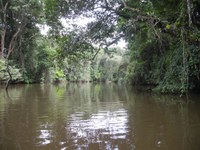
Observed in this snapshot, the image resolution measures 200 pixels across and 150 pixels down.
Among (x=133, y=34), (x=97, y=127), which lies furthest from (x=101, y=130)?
(x=133, y=34)

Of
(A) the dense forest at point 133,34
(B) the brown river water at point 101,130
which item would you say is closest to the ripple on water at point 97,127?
(B) the brown river water at point 101,130

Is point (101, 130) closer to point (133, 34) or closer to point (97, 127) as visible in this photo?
point (97, 127)

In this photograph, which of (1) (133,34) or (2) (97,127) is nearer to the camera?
(2) (97,127)

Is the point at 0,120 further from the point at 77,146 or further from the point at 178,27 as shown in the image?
the point at 178,27

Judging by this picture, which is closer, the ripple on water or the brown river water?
the brown river water

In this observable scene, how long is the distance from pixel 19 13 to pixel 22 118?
2881 centimetres

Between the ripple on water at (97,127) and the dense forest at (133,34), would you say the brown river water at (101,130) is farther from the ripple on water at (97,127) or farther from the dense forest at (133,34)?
the dense forest at (133,34)

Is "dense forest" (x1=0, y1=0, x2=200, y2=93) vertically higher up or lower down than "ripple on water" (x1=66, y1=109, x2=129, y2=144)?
higher up

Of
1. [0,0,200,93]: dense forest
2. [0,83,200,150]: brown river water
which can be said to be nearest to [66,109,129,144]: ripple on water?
[0,83,200,150]: brown river water

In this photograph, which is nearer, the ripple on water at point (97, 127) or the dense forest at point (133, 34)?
the dense forest at point (133, 34)

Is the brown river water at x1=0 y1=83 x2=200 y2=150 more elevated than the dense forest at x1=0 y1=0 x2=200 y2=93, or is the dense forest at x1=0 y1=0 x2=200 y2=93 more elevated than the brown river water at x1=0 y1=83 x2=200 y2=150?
the dense forest at x1=0 y1=0 x2=200 y2=93

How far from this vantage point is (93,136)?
6.73m

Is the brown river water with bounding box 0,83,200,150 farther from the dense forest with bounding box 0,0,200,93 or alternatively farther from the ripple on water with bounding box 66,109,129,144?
the dense forest with bounding box 0,0,200,93

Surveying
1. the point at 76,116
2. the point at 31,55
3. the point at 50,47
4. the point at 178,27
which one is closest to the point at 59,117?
the point at 76,116
